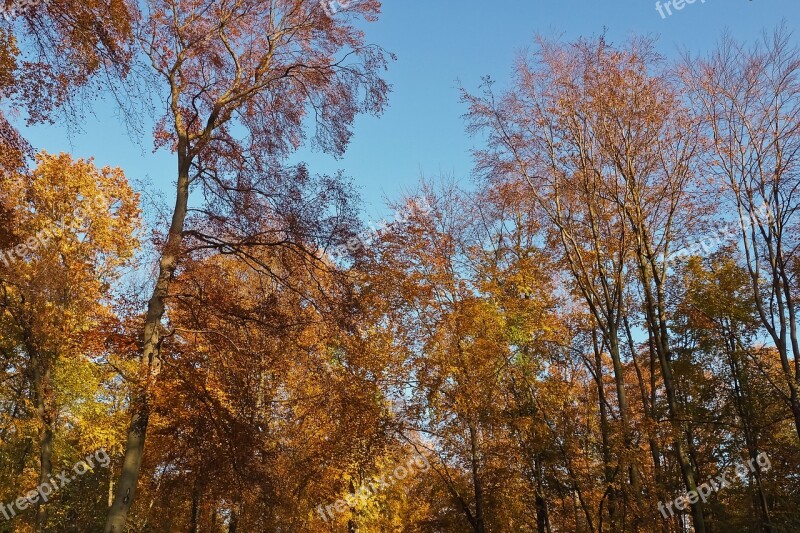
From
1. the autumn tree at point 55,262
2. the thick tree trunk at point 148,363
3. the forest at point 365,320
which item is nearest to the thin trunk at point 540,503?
the forest at point 365,320

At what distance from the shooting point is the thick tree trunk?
263 inches

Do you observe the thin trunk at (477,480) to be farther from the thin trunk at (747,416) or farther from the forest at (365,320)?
the thin trunk at (747,416)

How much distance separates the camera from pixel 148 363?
7406mm

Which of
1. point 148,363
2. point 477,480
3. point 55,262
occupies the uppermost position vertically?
point 55,262

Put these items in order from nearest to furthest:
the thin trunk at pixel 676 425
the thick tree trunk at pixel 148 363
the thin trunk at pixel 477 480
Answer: the thick tree trunk at pixel 148 363 < the thin trunk at pixel 676 425 < the thin trunk at pixel 477 480

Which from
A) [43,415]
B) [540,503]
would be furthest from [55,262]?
[540,503]

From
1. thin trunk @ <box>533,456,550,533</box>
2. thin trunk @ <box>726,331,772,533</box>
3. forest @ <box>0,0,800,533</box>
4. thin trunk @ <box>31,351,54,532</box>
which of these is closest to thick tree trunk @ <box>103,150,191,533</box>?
forest @ <box>0,0,800,533</box>

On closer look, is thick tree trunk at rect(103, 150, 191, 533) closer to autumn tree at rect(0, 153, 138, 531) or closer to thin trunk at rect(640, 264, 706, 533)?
autumn tree at rect(0, 153, 138, 531)

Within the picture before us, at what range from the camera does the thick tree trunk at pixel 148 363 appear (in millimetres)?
6680

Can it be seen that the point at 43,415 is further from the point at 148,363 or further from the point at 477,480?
the point at 477,480

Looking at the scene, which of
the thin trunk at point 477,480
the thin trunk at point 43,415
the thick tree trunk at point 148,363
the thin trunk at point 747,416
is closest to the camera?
the thick tree trunk at point 148,363

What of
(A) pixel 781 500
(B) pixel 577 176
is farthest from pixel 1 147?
(A) pixel 781 500

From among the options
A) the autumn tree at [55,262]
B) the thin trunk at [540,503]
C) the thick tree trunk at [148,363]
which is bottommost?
the thin trunk at [540,503]

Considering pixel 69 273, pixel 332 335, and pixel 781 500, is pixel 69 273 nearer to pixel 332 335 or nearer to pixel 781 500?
pixel 332 335
